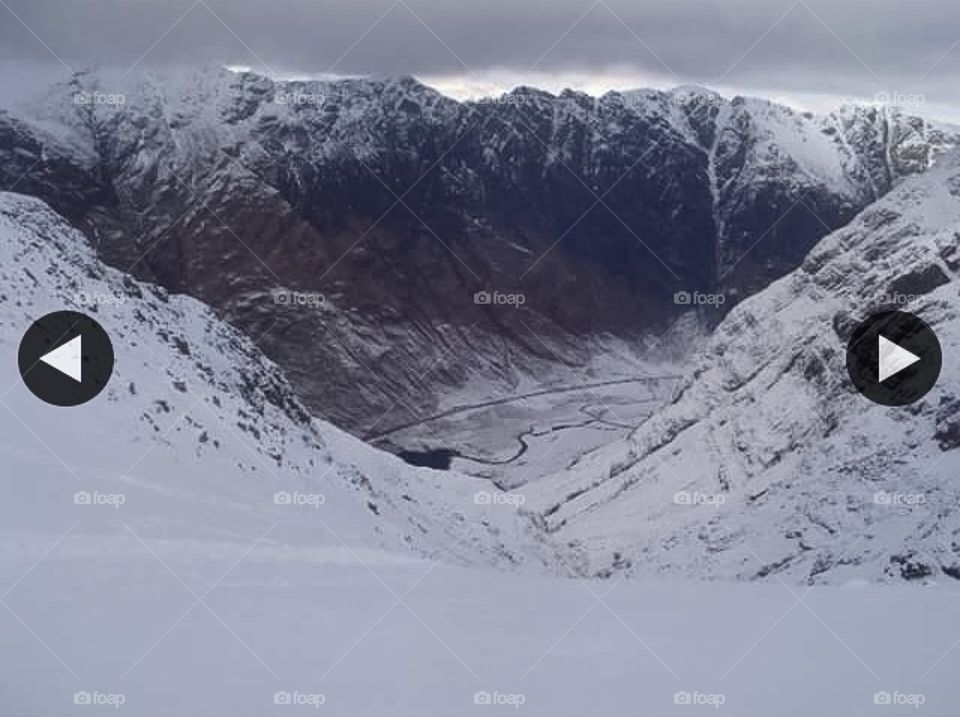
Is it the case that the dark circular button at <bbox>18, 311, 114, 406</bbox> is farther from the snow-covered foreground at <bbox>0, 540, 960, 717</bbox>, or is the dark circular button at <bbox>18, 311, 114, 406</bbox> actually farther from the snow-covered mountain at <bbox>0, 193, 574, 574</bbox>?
the snow-covered foreground at <bbox>0, 540, 960, 717</bbox>

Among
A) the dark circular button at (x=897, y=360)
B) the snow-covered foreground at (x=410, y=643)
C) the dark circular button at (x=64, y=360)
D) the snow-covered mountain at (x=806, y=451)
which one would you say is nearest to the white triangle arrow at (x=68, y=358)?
the dark circular button at (x=64, y=360)

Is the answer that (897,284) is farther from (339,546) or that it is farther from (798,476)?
(339,546)

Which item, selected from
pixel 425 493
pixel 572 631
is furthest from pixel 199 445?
pixel 425 493

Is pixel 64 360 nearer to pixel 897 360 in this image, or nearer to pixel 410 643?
pixel 410 643

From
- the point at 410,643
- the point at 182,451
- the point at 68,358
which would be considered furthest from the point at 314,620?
the point at 182,451

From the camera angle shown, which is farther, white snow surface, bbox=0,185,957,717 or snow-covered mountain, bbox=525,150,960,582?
snow-covered mountain, bbox=525,150,960,582

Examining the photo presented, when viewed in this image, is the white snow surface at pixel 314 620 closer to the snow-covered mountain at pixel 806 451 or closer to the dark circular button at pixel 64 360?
the dark circular button at pixel 64 360

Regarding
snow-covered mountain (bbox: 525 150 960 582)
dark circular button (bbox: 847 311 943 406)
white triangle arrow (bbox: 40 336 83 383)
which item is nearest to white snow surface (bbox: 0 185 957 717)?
white triangle arrow (bbox: 40 336 83 383)
